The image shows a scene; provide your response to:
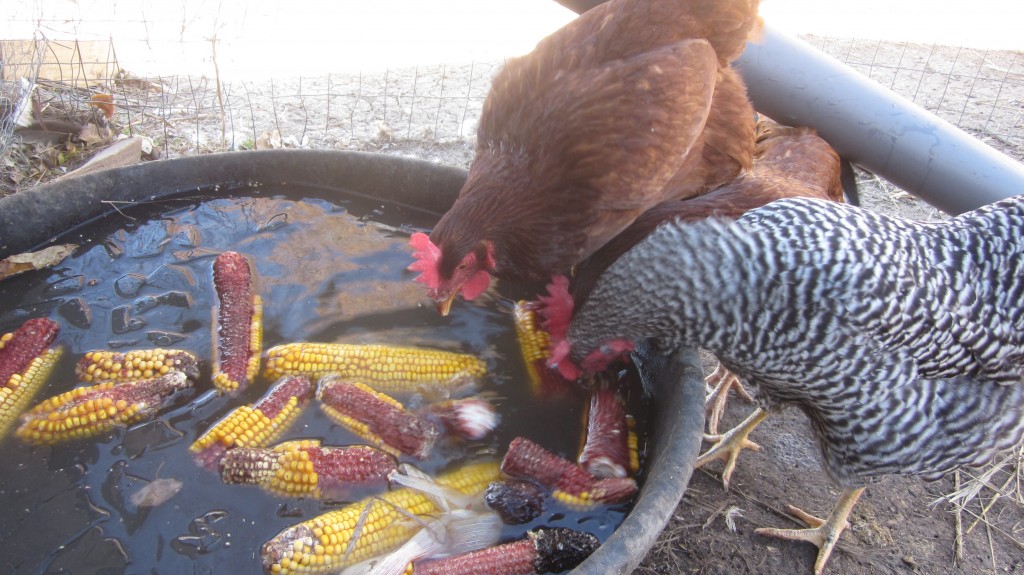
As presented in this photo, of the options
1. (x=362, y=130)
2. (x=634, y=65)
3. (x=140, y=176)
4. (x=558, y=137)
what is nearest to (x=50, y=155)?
(x=140, y=176)

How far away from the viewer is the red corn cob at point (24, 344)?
208cm

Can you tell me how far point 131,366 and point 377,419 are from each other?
2.90 ft

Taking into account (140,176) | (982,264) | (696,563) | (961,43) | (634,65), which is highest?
(961,43)

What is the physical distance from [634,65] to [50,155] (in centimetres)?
365

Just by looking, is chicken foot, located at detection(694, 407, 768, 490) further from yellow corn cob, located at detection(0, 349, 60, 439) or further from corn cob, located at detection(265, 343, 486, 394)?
yellow corn cob, located at detection(0, 349, 60, 439)

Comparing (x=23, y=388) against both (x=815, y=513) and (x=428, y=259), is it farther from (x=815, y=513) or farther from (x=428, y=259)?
(x=815, y=513)

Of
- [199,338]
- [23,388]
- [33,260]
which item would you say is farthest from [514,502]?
[33,260]

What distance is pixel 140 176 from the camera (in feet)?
9.02

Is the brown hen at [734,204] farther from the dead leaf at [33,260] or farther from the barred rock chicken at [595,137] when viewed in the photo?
the dead leaf at [33,260]

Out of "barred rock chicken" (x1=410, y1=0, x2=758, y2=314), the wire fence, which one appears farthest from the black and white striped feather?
the wire fence

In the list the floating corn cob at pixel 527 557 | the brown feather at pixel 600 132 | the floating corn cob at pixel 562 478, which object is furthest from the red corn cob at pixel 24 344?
the floating corn cob at pixel 562 478

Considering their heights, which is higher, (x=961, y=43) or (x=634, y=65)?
(x=961, y=43)

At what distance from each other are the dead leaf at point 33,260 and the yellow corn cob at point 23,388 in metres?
0.48

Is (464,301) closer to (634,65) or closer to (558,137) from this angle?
(558,137)
